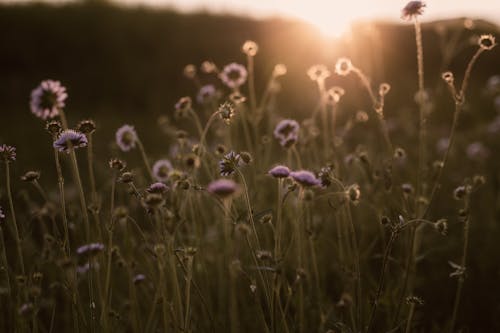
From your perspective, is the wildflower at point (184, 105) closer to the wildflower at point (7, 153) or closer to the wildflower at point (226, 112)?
the wildflower at point (226, 112)

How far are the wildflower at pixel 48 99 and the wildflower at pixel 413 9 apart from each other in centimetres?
128

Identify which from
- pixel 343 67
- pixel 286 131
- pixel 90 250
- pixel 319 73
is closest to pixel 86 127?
pixel 90 250

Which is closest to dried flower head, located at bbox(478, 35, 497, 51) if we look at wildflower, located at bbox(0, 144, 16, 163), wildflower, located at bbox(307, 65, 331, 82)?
wildflower, located at bbox(307, 65, 331, 82)

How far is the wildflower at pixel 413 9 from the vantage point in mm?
1957

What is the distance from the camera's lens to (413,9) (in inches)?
77.3

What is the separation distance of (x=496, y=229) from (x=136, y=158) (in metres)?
4.34

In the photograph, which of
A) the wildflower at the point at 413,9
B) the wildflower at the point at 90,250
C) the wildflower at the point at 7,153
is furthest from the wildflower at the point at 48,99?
the wildflower at the point at 413,9

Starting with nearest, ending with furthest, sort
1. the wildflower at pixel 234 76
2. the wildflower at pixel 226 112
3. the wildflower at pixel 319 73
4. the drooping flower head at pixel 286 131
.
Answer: the wildflower at pixel 226 112 → the drooping flower head at pixel 286 131 → the wildflower at pixel 319 73 → the wildflower at pixel 234 76

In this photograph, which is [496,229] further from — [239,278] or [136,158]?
[136,158]

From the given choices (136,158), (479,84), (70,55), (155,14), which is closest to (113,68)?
(70,55)

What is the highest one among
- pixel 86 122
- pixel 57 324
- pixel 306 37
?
pixel 306 37

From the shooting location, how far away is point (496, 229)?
301cm

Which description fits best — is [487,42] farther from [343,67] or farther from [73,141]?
[73,141]

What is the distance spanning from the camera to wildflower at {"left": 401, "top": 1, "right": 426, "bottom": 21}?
77.0 inches
